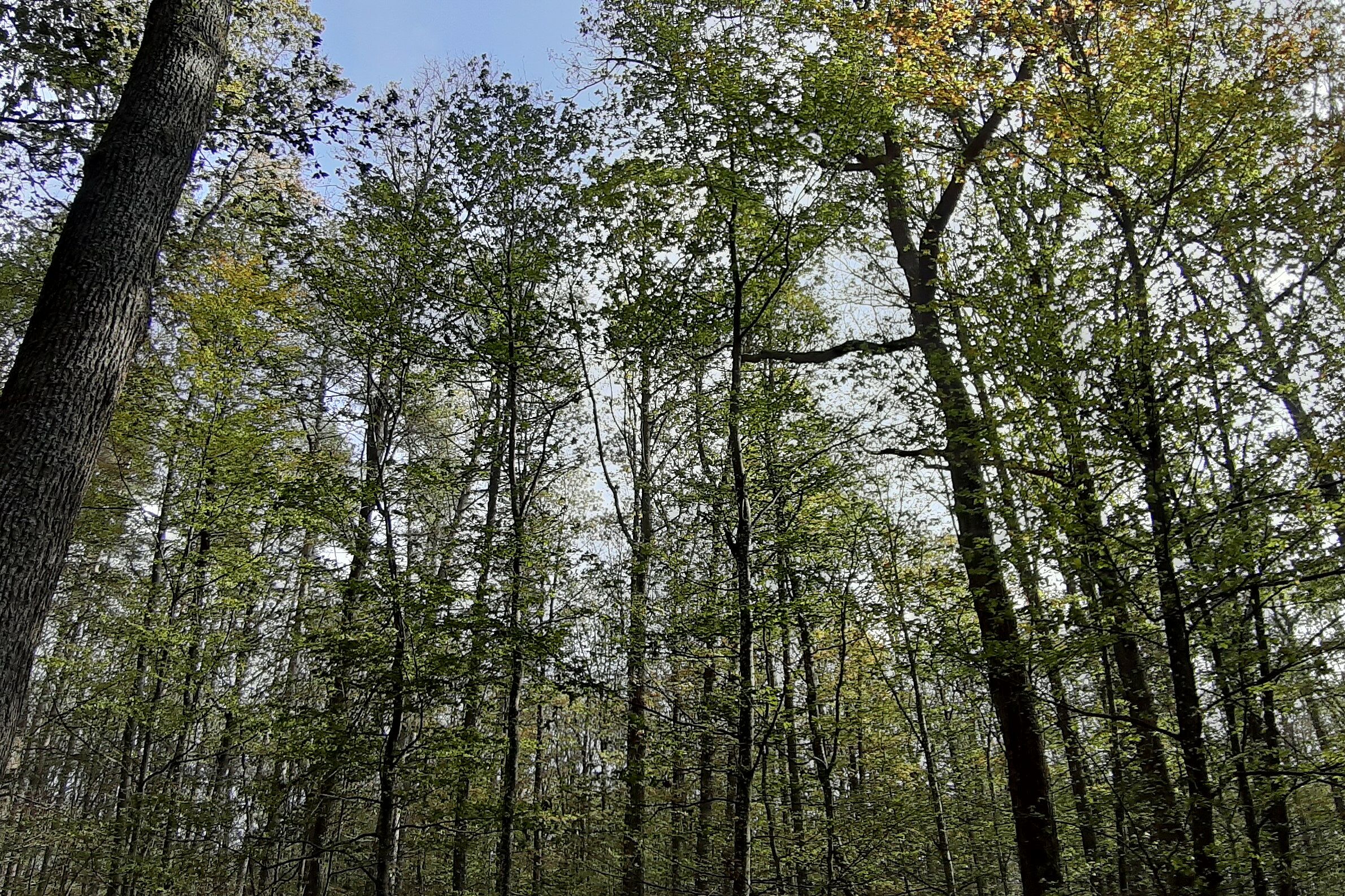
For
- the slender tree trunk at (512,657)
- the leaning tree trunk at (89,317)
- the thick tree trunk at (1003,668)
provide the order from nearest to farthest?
the leaning tree trunk at (89,317), the thick tree trunk at (1003,668), the slender tree trunk at (512,657)

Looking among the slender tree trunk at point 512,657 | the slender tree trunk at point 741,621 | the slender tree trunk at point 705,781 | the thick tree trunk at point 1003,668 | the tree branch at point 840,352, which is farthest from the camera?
the tree branch at point 840,352

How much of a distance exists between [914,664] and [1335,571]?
2765 millimetres

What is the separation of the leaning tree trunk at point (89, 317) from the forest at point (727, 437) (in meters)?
0.02

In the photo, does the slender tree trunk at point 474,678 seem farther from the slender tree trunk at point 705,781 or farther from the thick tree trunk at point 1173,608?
the thick tree trunk at point 1173,608

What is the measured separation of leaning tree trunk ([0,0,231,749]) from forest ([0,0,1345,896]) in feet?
0.06

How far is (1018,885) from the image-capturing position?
14.9m

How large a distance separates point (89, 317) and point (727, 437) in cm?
448

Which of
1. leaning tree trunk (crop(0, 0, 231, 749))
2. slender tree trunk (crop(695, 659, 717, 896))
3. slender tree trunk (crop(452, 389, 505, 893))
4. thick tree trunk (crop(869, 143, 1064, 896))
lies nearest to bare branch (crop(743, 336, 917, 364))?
thick tree trunk (crop(869, 143, 1064, 896))

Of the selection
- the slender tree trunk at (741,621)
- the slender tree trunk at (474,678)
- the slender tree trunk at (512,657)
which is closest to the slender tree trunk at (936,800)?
the slender tree trunk at (741,621)

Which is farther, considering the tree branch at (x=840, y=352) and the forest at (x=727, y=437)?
the tree branch at (x=840, y=352)

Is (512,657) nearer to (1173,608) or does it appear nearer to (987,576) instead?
(987,576)

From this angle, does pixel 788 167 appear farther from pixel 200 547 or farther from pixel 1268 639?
pixel 200 547

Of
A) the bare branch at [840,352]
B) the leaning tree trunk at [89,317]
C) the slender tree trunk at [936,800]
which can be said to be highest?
the bare branch at [840,352]

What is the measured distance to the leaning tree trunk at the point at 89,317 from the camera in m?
2.74
